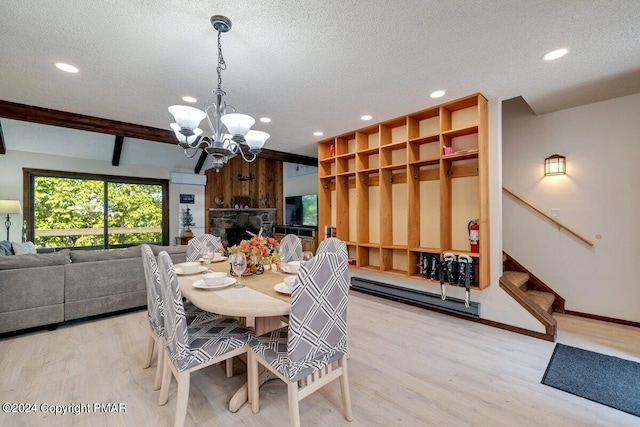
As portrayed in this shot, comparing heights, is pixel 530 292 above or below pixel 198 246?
below

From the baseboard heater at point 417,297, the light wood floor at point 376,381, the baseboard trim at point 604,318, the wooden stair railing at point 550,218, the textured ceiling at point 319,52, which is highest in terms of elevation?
the textured ceiling at point 319,52

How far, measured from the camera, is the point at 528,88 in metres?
2.86

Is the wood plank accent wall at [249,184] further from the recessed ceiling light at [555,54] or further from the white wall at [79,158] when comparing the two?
the recessed ceiling light at [555,54]

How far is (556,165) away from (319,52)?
10.8 feet

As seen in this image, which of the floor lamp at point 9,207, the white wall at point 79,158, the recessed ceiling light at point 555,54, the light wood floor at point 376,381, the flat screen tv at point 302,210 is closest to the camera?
the light wood floor at point 376,381

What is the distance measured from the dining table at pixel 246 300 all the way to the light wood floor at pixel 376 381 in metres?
0.40

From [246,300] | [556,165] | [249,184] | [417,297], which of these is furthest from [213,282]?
[249,184]

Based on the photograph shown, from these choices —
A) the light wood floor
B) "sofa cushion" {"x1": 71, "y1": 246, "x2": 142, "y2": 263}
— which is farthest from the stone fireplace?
the light wood floor

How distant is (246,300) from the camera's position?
164cm

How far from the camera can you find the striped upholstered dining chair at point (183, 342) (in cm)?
154

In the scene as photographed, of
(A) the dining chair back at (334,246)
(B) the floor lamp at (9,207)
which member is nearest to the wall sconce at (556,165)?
(A) the dining chair back at (334,246)

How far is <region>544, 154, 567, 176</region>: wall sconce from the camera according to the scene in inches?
137

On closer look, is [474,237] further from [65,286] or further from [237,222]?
[237,222]

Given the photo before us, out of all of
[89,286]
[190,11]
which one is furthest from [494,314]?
[89,286]
